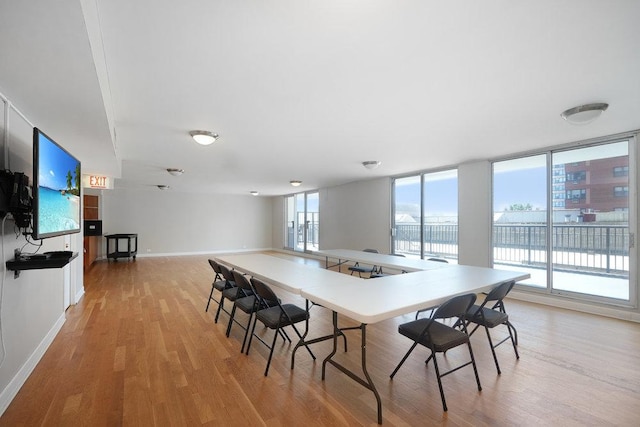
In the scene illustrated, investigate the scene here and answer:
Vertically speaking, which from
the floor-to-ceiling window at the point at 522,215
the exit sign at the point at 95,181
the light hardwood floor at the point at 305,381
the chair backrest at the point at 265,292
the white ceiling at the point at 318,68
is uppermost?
the white ceiling at the point at 318,68

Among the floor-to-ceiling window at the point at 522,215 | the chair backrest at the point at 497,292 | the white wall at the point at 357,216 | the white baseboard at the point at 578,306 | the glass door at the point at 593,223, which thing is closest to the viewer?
the chair backrest at the point at 497,292

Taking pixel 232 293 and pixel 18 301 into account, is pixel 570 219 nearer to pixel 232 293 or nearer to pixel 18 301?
pixel 232 293

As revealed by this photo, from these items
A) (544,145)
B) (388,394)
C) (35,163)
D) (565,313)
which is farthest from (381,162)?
(35,163)

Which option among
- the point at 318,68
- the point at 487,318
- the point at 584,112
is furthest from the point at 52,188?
the point at 584,112

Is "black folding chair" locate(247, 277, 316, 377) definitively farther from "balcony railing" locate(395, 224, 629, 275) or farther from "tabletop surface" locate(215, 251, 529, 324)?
"balcony railing" locate(395, 224, 629, 275)

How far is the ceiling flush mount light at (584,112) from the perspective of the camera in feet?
9.11

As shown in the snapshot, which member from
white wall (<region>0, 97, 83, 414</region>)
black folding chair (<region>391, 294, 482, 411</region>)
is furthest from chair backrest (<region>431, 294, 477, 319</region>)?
white wall (<region>0, 97, 83, 414</region>)

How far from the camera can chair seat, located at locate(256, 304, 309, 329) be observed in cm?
251

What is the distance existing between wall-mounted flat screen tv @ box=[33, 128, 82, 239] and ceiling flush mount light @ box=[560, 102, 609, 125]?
4.62 metres

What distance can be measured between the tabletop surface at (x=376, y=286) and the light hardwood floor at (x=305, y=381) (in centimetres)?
72

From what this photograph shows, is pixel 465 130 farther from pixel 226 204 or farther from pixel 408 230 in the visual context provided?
pixel 226 204

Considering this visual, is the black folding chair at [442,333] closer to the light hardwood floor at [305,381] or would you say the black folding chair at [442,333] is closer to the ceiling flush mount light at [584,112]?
the light hardwood floor at [305,381]

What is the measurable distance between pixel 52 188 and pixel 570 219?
6.37m

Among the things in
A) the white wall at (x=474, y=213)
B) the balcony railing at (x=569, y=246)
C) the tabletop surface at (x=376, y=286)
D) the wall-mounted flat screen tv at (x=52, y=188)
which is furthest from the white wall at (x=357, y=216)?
the wall-mounted flat screen tv at (x=52, y=188)
